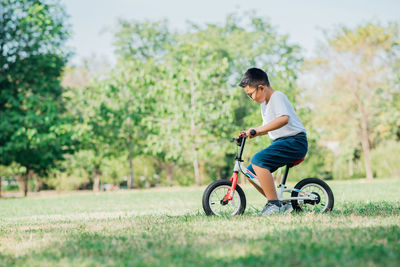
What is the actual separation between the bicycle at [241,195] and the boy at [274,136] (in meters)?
0.18

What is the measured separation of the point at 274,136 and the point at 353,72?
87.1 feet

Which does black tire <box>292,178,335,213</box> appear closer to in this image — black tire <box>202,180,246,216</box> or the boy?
the boy

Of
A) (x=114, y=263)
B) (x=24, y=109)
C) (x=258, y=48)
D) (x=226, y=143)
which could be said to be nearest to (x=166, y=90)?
(x=226, y=143)

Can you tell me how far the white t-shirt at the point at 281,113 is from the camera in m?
5.19

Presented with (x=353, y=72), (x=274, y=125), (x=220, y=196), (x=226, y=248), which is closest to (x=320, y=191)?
(x=274, y=125)

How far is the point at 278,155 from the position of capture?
5215mm

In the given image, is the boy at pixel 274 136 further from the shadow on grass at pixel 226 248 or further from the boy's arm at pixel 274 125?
the shadow on grass at pixel 226 248

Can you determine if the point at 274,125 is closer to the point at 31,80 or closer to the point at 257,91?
the point at 257,91

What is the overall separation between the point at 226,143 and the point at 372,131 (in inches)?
717

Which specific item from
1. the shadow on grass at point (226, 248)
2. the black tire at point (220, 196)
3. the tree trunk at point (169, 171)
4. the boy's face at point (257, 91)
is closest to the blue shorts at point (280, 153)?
the black tire at point (220, 196)

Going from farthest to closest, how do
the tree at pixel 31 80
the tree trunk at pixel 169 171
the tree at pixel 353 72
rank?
the tree trunk at pixel 169 171, the tree at pixel 353 72, the tree at pixel 31 80

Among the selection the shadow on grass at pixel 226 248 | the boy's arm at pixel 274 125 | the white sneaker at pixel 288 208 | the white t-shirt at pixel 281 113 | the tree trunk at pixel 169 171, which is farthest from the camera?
the tree trunk at pixel 169 171

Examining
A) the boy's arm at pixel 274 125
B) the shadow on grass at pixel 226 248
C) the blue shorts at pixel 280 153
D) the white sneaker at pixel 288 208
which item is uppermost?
the boy's arm at pixel 274 125

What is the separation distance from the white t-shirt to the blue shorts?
0.10m
